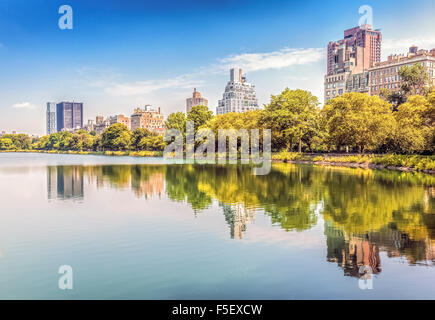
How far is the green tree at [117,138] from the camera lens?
5709 inches

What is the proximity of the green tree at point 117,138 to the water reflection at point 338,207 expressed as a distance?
362 feet

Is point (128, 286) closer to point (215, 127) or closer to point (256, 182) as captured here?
point (256, 182)

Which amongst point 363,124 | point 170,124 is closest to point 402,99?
point 363,124

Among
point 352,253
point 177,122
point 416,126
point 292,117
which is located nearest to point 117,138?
point 177,122

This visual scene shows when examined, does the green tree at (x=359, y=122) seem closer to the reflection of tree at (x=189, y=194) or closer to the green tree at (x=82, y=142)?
the reflection of tree at (x=189, y=194)

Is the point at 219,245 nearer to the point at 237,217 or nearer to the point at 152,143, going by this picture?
the point at 237,217

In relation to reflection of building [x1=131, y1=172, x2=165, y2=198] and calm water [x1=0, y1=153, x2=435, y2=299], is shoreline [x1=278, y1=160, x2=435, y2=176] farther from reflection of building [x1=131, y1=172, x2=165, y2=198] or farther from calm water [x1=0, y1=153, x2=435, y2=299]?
reflection of building [x1=131, y1=172, x2=165, y2=198]

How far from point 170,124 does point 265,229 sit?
101 m

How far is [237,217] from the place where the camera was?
1942cm

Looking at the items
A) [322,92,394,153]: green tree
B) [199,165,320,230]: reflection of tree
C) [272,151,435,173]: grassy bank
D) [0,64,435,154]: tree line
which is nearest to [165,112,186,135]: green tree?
[0,64,435,154]: tree line

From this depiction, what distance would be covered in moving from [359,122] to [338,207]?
1584 inches

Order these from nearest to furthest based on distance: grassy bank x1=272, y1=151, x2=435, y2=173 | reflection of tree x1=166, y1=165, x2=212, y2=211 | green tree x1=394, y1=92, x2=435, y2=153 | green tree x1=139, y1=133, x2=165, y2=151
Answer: reflection of tree x1=166, y1=165, x2=212, y2=211, grassy bank x1=272, y1=151, x2=435, y2=173, green tree x1=394, y1=92, x2=435, y2=153, green tree x1=139, y1=133, x2=165, y2=151

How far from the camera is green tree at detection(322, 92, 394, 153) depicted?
57312 millimetres
